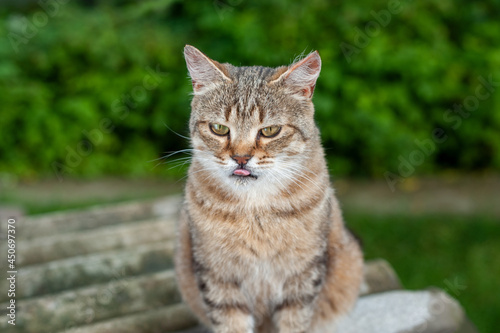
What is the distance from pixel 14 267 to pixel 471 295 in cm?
310

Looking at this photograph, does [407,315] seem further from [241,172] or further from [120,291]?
[120,291]

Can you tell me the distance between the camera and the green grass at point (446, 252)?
13.4 ft

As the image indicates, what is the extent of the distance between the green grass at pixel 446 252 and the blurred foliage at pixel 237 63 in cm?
74

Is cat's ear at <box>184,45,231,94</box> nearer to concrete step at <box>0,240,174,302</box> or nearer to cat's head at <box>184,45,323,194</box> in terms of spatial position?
cat's head at <box>184,45,323,194</box>

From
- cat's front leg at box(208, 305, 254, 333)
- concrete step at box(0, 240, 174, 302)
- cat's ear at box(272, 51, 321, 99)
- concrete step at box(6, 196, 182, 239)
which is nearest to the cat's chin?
cat's ear at box(272, 51, 321, 99)

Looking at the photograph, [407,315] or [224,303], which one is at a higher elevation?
[224,303]

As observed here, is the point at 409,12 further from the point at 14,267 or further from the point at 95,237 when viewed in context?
the point at 14,267

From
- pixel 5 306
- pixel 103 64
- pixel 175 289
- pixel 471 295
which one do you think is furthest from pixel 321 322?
pixel 103 64

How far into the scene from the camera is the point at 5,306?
2.54 meters

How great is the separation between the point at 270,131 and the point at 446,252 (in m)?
2.98

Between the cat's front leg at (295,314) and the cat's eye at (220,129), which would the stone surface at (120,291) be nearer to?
the cat's front leg at (295,314)

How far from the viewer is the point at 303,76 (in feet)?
6.99

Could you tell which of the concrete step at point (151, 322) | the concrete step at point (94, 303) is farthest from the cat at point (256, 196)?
the concrete step at point (94, 303)

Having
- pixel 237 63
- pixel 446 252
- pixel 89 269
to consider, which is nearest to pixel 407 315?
pixel 89 269
